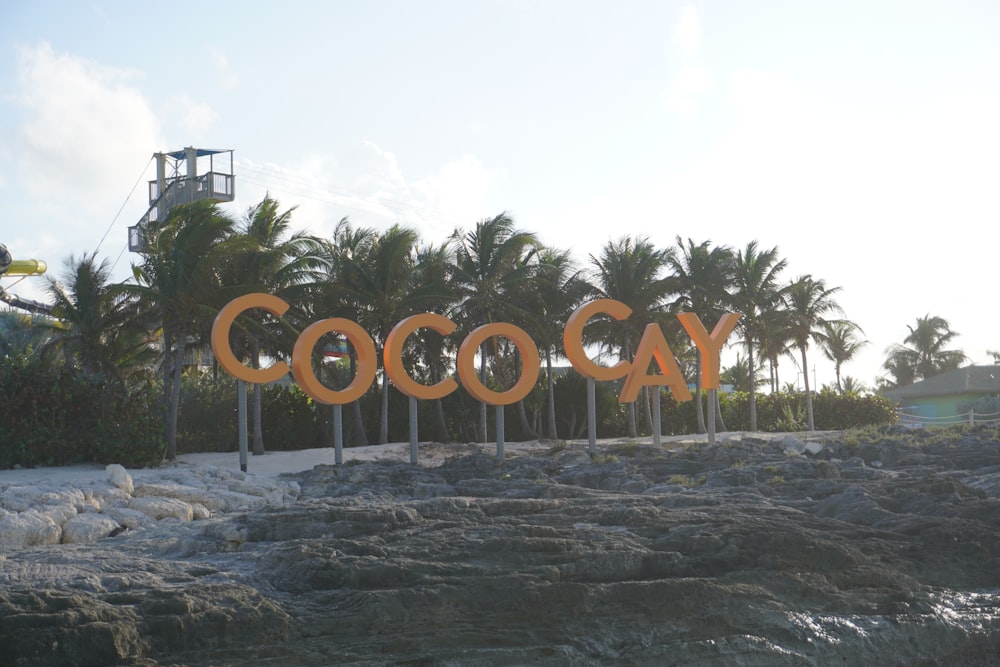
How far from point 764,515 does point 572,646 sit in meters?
4.68

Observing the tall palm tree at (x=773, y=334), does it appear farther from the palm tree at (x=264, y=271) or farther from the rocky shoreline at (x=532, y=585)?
the rocky shoreline at (x=532, y=585)

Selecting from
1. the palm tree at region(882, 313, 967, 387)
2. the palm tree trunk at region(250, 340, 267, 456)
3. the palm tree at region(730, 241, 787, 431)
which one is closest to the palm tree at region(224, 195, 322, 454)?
the palm tree trunk at region(250, 340, 267, 456)

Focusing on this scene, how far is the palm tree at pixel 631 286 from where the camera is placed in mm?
33250

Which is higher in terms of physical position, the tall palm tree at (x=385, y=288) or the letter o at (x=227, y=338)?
the tall palm tree at (x=385, y=288)

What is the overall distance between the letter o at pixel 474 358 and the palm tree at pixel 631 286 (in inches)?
450

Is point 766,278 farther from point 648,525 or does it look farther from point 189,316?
point 648,525

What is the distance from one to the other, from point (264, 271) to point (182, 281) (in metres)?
3.93

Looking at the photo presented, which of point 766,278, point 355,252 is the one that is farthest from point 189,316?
point 766,278

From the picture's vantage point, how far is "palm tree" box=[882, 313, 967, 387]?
61.6 metres

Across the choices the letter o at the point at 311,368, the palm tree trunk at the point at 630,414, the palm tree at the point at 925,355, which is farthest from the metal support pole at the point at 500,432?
the palm tree at the point at 925,355

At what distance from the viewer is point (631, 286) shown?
3319cm

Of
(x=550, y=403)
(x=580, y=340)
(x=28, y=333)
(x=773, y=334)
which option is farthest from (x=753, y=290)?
(x=28, y=333)

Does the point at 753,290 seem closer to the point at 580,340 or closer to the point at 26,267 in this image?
the point at 580,340

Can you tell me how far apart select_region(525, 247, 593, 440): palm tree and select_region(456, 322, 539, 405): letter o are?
957 cm
